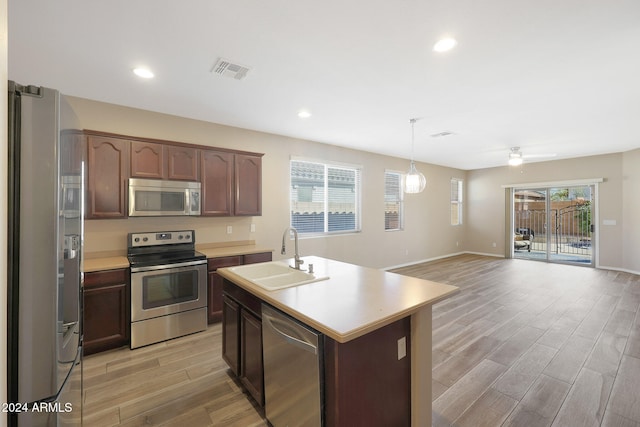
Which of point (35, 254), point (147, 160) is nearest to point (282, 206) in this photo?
point (147, 160)

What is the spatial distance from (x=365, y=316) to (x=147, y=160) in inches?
123

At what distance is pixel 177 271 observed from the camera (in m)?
3.10

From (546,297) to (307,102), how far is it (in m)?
4.83

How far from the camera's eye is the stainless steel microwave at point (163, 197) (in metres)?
3.15

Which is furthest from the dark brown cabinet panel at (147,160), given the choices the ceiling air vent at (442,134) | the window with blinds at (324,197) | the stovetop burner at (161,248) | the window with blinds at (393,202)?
the window with blinds at (393,202)

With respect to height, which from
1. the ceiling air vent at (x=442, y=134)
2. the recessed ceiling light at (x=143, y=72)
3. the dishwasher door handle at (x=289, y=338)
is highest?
the ceiling air vent at (x=442, y=134)

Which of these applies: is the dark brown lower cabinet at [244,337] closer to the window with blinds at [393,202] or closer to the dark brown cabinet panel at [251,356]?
the dark brown cabinet panel at [251,356]

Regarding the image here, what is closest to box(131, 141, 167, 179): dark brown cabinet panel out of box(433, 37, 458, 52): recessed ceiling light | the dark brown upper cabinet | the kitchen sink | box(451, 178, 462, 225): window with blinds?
the dark brown upper cabinet

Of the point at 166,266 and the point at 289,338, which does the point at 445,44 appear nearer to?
the point at 289,338

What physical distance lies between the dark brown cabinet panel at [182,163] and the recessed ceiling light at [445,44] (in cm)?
292

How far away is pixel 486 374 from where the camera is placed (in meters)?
2.42

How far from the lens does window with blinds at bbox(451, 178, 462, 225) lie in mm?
8359

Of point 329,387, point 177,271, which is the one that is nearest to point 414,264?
point 177,271

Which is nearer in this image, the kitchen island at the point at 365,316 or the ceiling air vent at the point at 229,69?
the kitchen island at the point at 365,316
